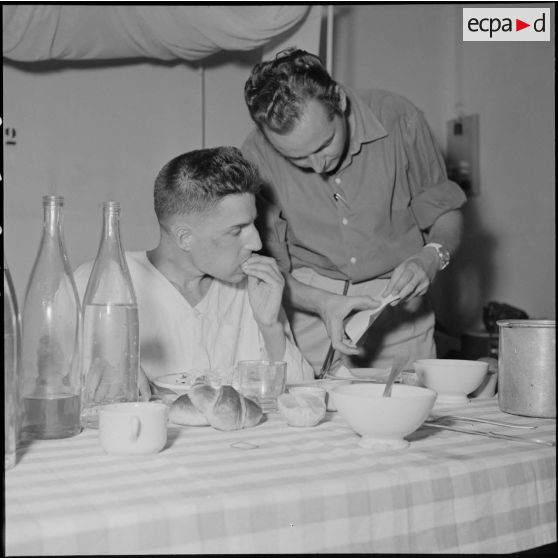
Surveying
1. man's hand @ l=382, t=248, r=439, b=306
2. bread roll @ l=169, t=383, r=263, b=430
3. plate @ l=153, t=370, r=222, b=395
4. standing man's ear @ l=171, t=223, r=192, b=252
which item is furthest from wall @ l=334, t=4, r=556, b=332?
bread roll @ l=169, t=383, r=263, b=430

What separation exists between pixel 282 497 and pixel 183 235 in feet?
3.45

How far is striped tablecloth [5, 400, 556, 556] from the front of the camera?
0.61 metres

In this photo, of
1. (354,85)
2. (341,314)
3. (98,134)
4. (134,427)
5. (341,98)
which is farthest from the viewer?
(354,85)

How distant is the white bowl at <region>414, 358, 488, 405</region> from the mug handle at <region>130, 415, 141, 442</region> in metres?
0.55

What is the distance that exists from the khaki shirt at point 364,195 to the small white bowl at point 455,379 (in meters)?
0.85

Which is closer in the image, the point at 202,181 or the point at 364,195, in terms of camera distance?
the point at 202,181

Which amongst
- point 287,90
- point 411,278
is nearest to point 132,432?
point 411,278

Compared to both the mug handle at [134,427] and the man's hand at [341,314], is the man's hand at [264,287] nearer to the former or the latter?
the man's hand at [341,314]

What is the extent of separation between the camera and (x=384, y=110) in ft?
Result: 6.46

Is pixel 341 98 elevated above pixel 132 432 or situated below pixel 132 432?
above

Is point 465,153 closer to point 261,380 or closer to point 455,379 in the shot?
point 455,379

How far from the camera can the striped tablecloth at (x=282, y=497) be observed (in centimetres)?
61

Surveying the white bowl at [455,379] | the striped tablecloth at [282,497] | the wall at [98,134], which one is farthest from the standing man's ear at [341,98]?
the wall at [98,134]

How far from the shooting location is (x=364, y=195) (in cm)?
198
